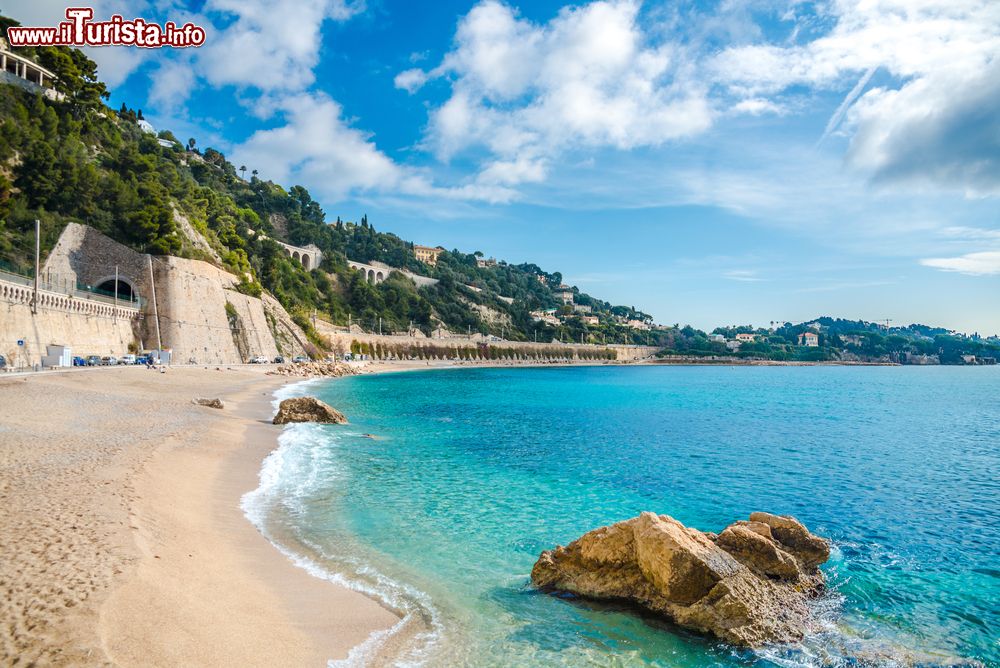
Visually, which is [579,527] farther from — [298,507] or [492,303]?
[492,303]

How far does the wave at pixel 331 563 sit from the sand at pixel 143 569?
22cm

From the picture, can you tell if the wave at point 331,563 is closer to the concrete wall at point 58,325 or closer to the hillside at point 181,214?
the concrete wall at point 58,325

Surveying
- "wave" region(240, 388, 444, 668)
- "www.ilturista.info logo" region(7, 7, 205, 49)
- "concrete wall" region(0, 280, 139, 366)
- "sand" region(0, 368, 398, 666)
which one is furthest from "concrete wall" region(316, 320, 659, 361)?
"sand" region(0, 368, 398, 666)

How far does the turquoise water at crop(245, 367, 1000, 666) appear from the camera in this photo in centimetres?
659

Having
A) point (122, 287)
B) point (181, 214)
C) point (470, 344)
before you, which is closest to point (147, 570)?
point (122, 287)

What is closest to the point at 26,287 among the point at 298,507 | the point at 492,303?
the point at 298,507

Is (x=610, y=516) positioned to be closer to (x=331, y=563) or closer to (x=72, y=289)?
(x=331, y=563)

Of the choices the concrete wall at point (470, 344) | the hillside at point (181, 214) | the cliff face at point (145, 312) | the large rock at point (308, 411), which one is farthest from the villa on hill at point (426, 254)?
the large rock at point (308, 411)

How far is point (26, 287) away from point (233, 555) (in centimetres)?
3353

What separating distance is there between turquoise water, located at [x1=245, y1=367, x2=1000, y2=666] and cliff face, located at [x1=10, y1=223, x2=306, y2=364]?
22.9 metres

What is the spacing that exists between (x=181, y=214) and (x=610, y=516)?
5856 cm

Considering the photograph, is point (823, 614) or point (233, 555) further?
point (233, 555)

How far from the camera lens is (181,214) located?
55906 millimetres

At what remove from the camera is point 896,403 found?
48188 millimetres
